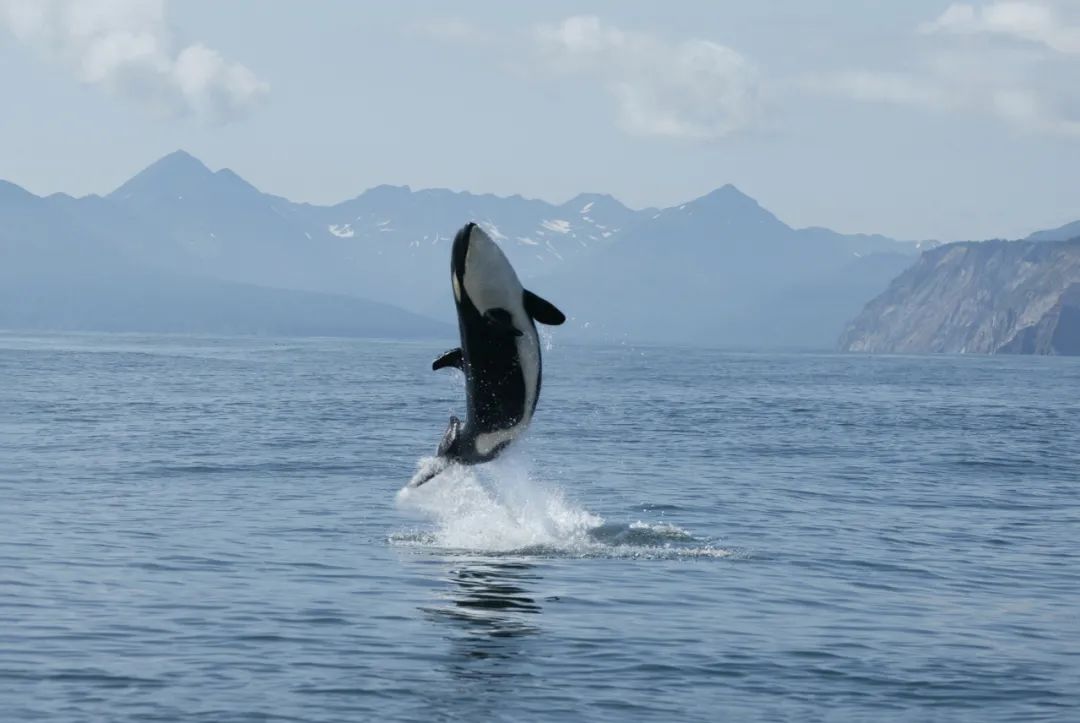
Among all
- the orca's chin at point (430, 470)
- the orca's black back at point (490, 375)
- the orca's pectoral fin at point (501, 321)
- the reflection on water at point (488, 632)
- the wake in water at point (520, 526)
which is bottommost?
the reflection on water at point (488, 632)

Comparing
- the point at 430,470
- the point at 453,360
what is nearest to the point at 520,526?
the point at 453,360

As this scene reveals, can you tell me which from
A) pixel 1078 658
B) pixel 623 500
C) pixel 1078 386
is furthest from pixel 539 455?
pixel 1078 386

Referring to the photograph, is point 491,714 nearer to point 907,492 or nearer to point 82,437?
point 907,492

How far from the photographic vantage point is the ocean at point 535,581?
18.6m

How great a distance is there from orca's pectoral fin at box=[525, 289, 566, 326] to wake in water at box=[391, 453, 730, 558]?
3.13 meters

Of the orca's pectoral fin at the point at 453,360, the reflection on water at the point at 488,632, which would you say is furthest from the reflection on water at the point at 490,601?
the orca's pectoral fin at the point at 453,360

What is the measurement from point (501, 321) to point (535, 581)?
4.76 m

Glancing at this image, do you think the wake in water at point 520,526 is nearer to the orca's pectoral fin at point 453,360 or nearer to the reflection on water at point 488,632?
the reflection on water at point 488,632

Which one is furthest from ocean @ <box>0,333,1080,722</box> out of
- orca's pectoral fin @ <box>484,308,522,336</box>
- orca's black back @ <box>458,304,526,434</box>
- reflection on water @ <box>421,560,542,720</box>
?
orca's pectoral fin @ <box>484,308,522,336</box>

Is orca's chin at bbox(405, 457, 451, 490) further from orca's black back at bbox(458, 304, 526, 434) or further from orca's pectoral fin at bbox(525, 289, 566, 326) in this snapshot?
orca's pectoral fin at bbox(525, 289, 566, 326)

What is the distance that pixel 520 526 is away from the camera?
31.9 metres

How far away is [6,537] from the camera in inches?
1166

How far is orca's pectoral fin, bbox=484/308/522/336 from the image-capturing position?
23406 millimetres

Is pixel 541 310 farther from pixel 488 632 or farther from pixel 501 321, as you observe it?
pixel 488 632
